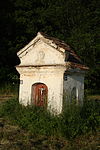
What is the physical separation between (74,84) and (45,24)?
22708 millimetres

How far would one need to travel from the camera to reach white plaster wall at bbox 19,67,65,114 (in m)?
9.56

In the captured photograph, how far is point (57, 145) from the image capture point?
7363 mm

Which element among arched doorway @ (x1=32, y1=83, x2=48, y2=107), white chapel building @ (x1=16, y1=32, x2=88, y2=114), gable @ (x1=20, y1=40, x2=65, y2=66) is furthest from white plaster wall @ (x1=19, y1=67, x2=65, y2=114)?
gable @ (x1=20, y1=40, x2=65, y2=66)

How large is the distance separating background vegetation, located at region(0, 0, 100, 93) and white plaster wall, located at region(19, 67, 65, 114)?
1505cm

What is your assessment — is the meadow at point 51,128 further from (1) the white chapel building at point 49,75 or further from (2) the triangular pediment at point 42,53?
(2) the triangular pediment at point 42,53

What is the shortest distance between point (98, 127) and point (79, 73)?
2525mm

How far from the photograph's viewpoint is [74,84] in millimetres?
10242

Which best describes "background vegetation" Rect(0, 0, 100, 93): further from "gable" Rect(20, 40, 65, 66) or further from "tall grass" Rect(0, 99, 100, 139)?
"tall grass" Rect(0, 99, 100, 139)

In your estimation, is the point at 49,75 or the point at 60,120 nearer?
the point at 60,120

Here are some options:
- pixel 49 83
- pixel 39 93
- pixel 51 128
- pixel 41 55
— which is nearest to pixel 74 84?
pixel 49 83

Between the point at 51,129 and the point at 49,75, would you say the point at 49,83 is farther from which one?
the point at 51,129

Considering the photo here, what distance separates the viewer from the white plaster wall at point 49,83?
9564 millimetres

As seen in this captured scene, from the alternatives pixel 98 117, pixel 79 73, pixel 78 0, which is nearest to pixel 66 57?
pixel 79 73

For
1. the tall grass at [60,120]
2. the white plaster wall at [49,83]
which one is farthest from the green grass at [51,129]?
the white plaster wall at [49,83]
